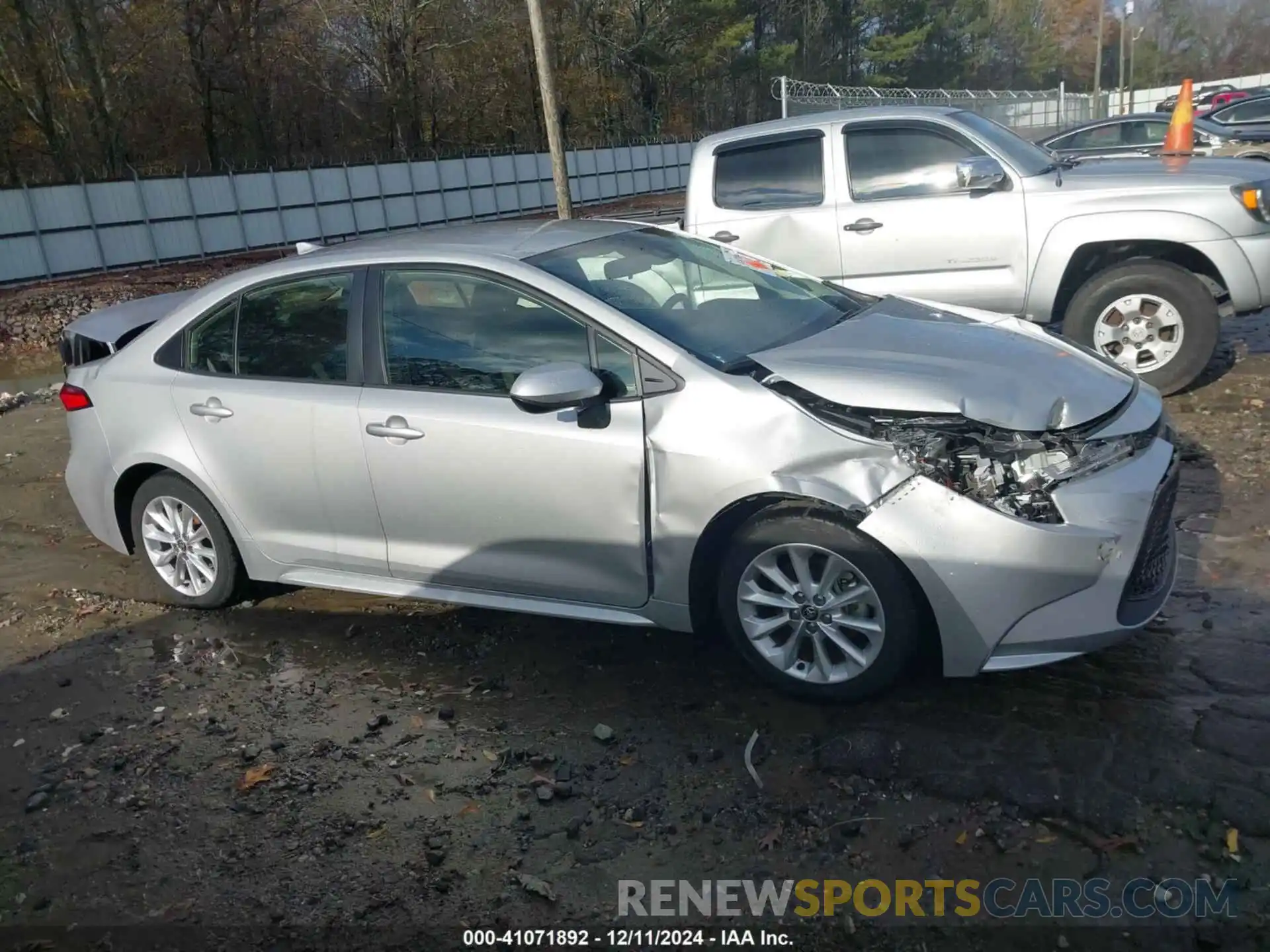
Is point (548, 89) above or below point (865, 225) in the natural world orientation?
above

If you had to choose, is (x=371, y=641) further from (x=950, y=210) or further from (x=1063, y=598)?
(x=950, y=210)

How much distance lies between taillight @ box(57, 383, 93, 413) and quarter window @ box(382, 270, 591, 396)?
188 centimetres

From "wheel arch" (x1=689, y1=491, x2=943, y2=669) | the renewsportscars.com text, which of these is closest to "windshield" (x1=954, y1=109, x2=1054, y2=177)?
"wheel arch" (x1=689, y1=491, x2=943, y2=669)

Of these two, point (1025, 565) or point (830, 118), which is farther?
point (830, 118)

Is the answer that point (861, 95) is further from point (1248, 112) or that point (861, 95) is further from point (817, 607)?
point (817, 607)

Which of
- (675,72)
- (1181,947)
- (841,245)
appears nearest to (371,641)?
(1181,947)

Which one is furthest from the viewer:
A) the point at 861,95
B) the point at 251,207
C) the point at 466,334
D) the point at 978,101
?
the point at 978,101

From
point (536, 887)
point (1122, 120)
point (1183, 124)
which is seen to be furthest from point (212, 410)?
point (1122, 120)

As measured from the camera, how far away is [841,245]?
23.8 feet

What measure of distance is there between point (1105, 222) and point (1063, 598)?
4.16m

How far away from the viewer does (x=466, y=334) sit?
13.5ft

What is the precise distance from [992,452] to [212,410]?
330 cm

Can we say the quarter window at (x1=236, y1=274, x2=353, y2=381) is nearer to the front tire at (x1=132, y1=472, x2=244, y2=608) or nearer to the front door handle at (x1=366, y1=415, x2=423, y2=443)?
the front door handle at (x1=366, y1=415, x2=423, y2=443)

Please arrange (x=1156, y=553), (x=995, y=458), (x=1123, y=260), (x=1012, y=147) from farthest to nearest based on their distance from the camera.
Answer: (x=1012, y=147) → (x=1123, y=260) → (x=1156, y=553) → (x=995, y=458)
